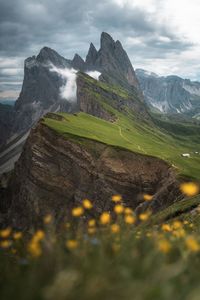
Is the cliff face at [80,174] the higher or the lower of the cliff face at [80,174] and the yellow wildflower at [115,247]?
the lower

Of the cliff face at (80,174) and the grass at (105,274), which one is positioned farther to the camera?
the cliff face at (80,174)

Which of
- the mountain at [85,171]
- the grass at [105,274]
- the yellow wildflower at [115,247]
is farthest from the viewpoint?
the mountain at [85,171]

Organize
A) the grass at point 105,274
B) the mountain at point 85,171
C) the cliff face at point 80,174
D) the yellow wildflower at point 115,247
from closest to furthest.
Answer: the grass at point 105,274
the yellow wildflower at point 115,247
the mountain at point 85,171
the cliff face at point 80,174

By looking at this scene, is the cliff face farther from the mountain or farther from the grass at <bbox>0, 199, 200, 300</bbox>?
the grass at <bbox>0, 199, 200, 300</bbox>

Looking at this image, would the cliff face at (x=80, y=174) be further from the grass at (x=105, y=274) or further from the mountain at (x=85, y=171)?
the grass at (x=105, y=274)

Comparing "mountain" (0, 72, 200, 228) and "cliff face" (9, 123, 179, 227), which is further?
"cliff face" (9, 123, 179, 227)

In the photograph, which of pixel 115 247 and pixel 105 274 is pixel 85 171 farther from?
pixel 105 274

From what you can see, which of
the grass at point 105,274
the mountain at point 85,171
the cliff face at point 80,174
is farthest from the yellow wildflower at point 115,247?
the cliff face at point 80,174

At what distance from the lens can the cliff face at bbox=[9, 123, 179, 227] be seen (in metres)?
97.1

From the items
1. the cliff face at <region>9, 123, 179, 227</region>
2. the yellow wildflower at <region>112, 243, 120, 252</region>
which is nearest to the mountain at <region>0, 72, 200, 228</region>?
the cliff face at <region>9, 123, 179, 227</region>

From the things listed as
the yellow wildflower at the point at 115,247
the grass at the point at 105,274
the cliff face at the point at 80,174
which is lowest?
the cliff face at the point at 80,174

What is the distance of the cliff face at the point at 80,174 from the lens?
97.1 metres

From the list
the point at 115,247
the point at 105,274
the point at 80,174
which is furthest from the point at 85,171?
the point at 105,274

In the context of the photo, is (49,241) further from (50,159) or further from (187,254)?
(50,159)
